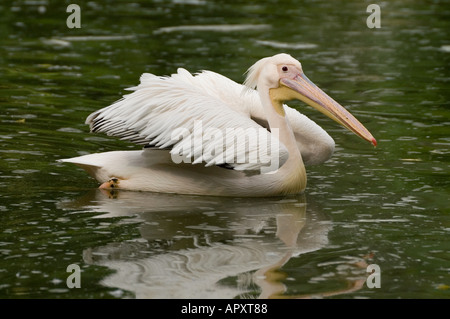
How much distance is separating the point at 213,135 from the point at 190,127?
16 centimetres

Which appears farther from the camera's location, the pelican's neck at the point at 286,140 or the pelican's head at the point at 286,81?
the pelican's head at the point at 286,81

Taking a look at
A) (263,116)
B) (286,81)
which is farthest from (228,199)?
(286,81)

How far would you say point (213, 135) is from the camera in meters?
6.24

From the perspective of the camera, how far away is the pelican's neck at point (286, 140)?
6602mm

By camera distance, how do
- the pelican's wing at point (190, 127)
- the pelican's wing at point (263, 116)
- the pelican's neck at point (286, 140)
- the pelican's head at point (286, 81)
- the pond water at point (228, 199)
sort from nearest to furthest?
the pond water at point (228, 199) < the pelican's wing at point (190, 127) < the pelican's neck at point (286, 140) < the pelican's head at point (286, 81) < the pelican's wing at point (263, 116)

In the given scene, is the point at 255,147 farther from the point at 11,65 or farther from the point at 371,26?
the point at 371,26

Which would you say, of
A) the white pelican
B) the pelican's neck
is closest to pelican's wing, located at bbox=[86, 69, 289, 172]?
the white pelican

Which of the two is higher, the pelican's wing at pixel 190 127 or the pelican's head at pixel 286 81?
the pelican's head at pixel 286 81

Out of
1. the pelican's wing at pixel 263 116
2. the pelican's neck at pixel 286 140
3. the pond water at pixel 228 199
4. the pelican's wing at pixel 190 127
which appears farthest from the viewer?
the pelican's wing at pixel 263 116

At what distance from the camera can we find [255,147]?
20.5 ft

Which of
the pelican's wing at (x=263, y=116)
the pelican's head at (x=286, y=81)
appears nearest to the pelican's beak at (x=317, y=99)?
the pelican's head at (x=286, y=81)

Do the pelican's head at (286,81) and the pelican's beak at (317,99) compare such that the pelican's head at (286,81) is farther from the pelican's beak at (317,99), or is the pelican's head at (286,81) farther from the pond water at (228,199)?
the pond water at (228,199)

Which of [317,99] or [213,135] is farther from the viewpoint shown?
[317,99]

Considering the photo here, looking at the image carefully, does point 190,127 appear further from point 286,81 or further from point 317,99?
point 317,99
